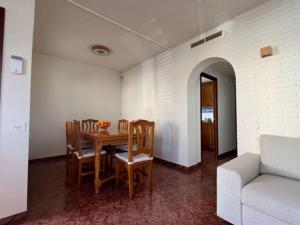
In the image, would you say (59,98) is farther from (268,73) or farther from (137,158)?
(268,73)

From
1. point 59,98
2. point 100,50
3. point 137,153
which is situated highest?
point 100,50

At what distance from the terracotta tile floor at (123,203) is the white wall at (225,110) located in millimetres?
1750

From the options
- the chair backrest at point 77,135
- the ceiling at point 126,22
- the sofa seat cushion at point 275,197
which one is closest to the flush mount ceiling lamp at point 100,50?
the ceiling at point 126,22

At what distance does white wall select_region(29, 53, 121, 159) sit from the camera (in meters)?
3.66

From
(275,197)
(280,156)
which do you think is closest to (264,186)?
(275,197)

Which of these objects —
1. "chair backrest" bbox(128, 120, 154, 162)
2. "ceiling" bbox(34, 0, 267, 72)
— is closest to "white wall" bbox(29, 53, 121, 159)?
"ceiling" bbox(34, 0, 267, 72)

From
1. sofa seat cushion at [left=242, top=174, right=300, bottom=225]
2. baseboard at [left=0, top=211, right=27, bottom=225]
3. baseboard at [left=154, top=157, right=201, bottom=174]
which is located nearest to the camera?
sofa seat cushion at [left=242, top=174, right=300, bottom=225]

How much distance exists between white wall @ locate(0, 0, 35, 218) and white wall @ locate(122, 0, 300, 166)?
2.50m

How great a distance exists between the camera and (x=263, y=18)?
208cm

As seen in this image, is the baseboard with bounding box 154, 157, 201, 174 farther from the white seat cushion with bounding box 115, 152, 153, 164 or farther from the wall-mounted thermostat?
the wall-mounted thermostat

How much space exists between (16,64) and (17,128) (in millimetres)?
683

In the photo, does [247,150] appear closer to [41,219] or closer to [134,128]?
[134,128]

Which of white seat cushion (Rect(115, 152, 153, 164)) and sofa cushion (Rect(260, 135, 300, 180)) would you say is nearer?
sofa cushion (Rect(260, 135, 300, 180))

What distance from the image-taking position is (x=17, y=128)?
1.66 m
